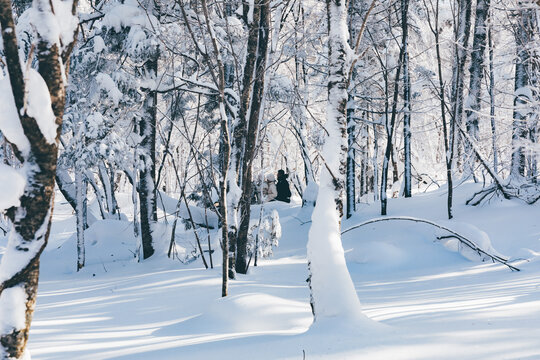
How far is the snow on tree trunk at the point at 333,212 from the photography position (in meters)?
3.76

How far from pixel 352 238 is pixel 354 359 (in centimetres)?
825

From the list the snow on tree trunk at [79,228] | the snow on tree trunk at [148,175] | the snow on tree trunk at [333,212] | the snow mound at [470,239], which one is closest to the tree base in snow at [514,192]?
the snow mound at [470,239]

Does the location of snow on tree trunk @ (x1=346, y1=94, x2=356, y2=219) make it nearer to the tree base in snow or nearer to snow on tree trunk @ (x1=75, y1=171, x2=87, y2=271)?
the tree base in snow

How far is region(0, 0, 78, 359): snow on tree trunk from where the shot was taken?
8.18ft

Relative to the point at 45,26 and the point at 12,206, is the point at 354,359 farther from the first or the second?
the point at 45,26

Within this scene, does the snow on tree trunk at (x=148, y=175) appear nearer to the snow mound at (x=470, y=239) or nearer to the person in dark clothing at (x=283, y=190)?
the snow mound at (x=470, y=239)

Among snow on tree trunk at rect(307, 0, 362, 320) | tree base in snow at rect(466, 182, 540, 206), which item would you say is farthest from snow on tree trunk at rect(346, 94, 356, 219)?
snow on tree trunk at rect(307, 0, 362, 320)

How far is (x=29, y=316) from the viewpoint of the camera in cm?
261

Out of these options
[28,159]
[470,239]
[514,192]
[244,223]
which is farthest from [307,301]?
[514,192]

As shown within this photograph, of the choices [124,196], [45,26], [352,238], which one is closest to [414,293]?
[352,238]

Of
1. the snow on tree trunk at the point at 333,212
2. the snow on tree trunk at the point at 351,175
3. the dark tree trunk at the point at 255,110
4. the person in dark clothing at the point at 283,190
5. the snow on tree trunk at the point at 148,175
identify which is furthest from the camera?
the person in dark clothing at the point at 283,190

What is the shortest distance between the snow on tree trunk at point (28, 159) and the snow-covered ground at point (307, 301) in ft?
4.11

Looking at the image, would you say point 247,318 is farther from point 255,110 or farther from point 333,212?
point 255,110

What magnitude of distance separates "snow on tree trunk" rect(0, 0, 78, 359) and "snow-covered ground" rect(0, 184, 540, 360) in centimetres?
125
